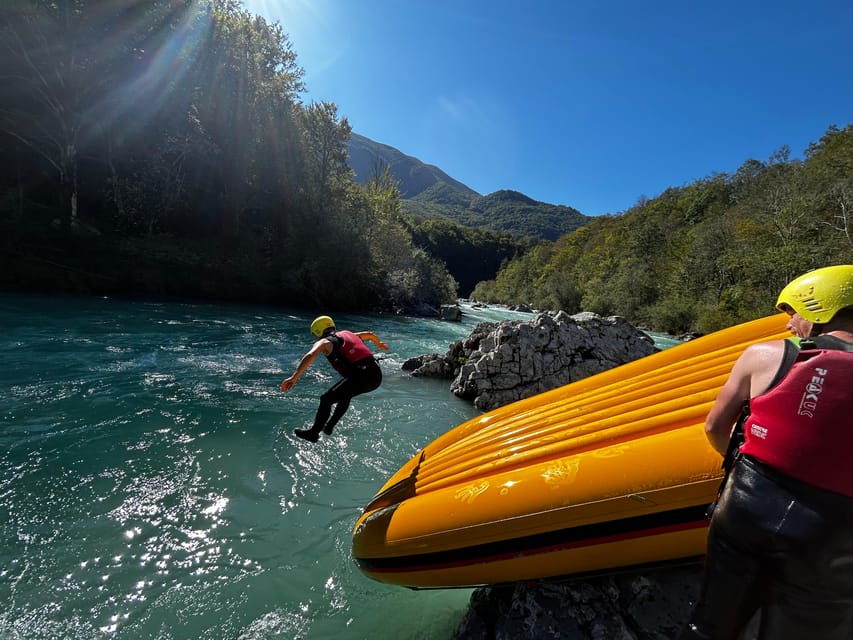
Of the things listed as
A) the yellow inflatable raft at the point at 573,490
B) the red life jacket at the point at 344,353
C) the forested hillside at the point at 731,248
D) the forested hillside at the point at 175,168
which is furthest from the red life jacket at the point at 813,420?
the forested hillside at the point at 731,248

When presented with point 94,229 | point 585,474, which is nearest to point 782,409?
point 585,474

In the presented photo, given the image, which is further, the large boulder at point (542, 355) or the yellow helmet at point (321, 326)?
the large boulder at point (542, 355)

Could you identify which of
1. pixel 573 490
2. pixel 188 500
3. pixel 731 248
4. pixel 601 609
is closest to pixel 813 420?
pixel 573 490

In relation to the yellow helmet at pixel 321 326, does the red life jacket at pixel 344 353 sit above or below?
below

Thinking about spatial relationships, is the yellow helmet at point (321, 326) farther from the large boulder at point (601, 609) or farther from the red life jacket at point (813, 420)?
the red life jacket at point (813, 420)

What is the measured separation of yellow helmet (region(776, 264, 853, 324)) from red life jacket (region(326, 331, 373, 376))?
3.62m

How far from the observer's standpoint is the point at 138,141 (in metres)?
21.3

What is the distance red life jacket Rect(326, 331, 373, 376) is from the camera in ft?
14.0

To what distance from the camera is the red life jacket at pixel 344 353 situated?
14.0 ft

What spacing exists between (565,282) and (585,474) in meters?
51.1

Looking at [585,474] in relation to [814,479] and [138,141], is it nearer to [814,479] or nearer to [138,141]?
[814,479]

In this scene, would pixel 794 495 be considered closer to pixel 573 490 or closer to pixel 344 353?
pixel 573 490

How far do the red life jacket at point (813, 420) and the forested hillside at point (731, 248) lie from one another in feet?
76.6

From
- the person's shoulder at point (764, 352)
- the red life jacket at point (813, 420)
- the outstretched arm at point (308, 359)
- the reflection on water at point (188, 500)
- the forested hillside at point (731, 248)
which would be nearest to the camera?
the red life jacket at point (813, 420)
